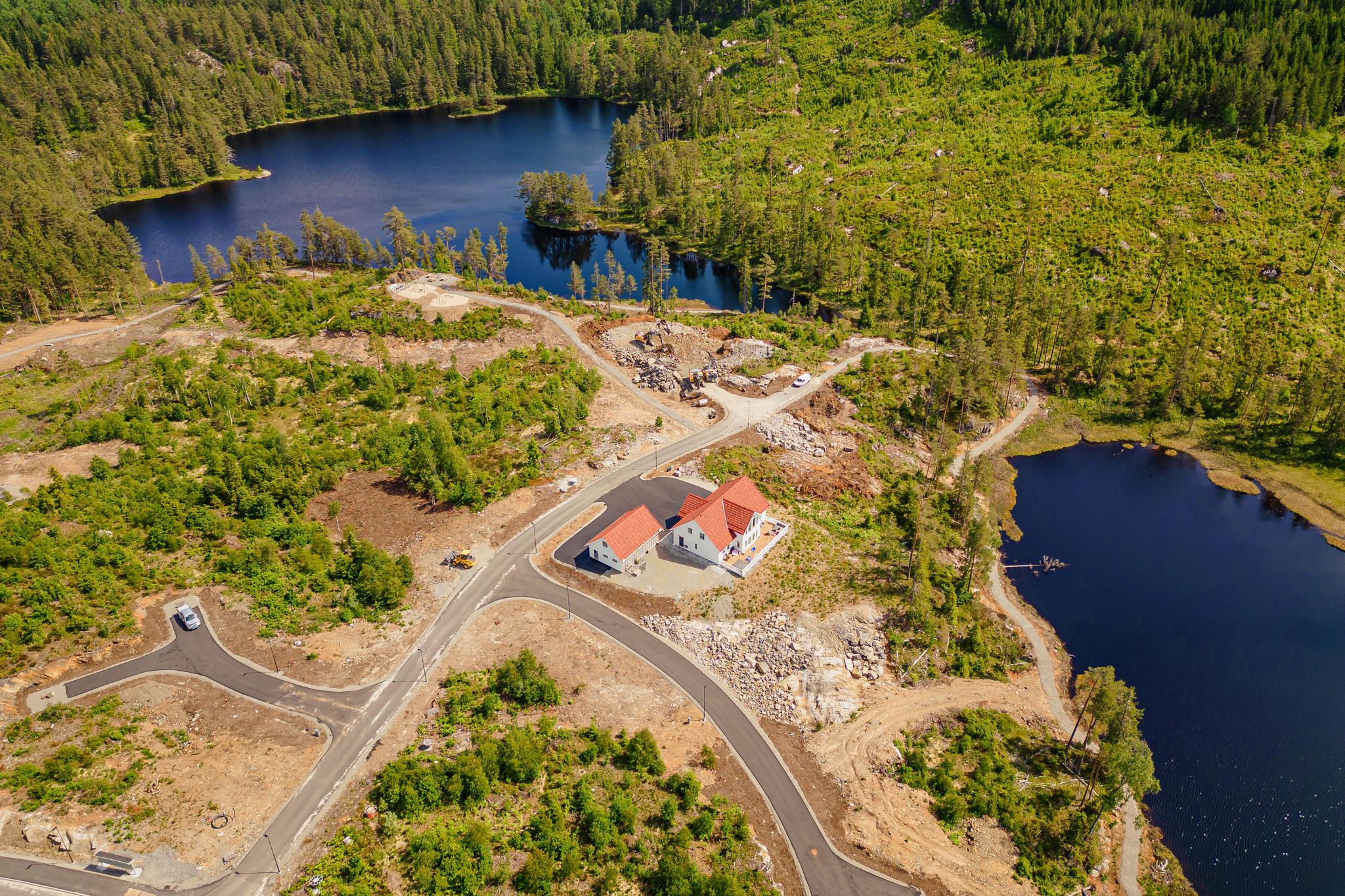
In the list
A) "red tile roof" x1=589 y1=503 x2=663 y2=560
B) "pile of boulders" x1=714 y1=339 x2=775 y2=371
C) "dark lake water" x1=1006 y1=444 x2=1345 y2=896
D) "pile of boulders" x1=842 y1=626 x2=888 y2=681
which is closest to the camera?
"dark lake water" x1=1006 y1=444 x2=1345 y2=896

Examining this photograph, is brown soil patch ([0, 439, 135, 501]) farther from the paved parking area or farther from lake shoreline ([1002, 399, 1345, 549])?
lake shoreline ([1002, 399, 1345, 549])

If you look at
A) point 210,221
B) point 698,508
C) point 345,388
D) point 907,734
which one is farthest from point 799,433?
point 210,221

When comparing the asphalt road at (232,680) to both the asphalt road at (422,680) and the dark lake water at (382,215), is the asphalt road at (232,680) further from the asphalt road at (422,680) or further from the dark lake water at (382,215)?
the dark lake water at (382,215)

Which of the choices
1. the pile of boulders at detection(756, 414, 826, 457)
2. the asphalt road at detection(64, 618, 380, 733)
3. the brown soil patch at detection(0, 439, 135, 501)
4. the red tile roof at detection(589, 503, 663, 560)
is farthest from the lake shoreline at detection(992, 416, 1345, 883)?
the brown soil patch at detection(0, 439, 135, 501)

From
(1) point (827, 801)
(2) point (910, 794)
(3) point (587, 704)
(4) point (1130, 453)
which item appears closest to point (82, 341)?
(3) point (587, 704)

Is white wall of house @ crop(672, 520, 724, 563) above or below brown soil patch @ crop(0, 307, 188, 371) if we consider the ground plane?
below

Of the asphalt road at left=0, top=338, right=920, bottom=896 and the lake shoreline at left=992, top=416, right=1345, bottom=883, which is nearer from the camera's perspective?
the asphalt road at left=0, top=338, right=920, bottom=896

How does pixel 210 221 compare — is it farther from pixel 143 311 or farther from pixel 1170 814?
pixel 1170 814
